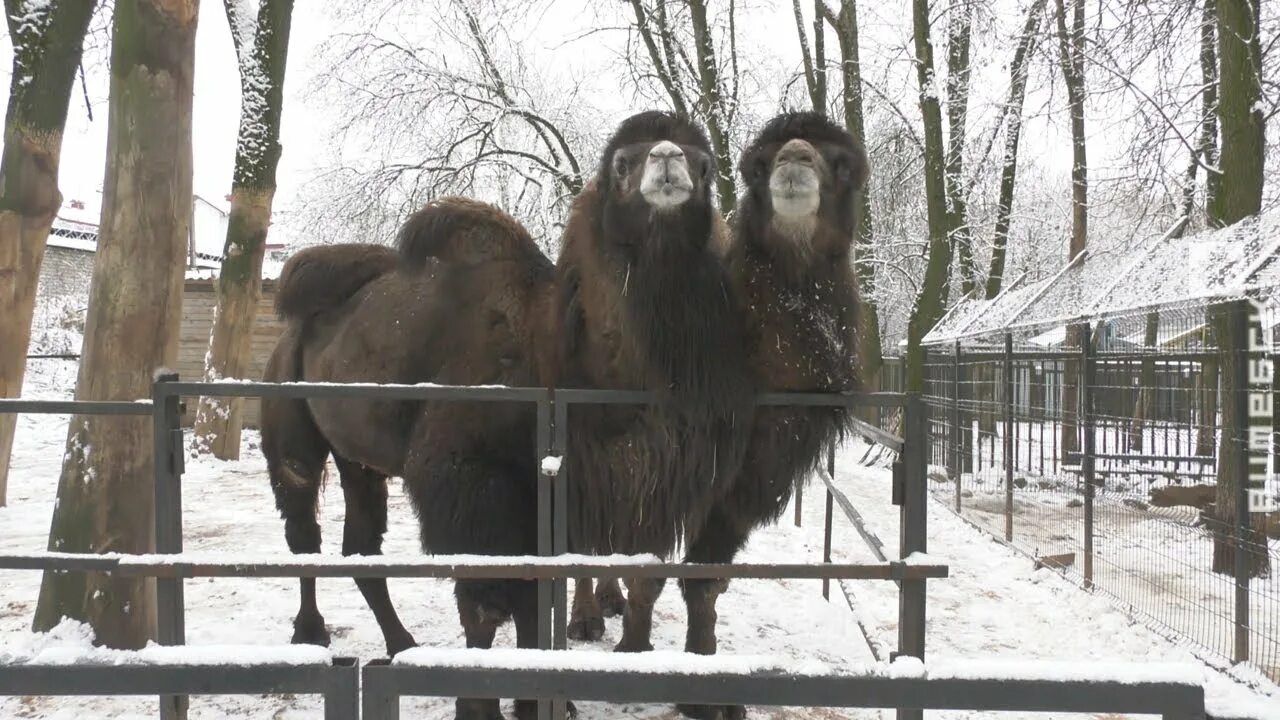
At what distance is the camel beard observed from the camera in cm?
312

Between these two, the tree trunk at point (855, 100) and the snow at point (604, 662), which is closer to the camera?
the snow at point (604, 662)

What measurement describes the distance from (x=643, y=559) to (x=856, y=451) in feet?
44.8

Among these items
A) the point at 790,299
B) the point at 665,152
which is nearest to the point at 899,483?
the point at 790,299

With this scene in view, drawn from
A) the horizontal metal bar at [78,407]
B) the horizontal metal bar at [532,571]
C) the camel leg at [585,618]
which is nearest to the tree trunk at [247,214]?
the camel leg at [585,618]

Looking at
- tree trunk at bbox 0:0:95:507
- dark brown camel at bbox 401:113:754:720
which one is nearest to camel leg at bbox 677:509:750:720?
dark brown camel at bbox 401:113:754:720

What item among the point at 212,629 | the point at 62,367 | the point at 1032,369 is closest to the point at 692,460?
the point at 212,629

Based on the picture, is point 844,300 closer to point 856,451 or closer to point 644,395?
point 644,395

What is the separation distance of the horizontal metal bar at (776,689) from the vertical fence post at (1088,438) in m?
5.58

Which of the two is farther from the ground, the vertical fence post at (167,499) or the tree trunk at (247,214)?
the tree trunk at (247,214)

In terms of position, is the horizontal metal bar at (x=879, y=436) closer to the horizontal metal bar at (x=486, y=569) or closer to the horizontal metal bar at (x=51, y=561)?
the horizontal metal bar at (x=486, y=569)

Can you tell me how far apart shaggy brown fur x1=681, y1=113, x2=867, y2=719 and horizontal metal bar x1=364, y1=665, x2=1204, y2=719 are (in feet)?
6.66

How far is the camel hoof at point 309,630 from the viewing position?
14.8 feet

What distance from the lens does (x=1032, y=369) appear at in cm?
891

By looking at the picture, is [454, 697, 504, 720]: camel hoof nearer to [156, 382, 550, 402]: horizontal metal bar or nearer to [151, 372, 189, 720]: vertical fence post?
[151, 372, 189, 720]: vertical fence post
